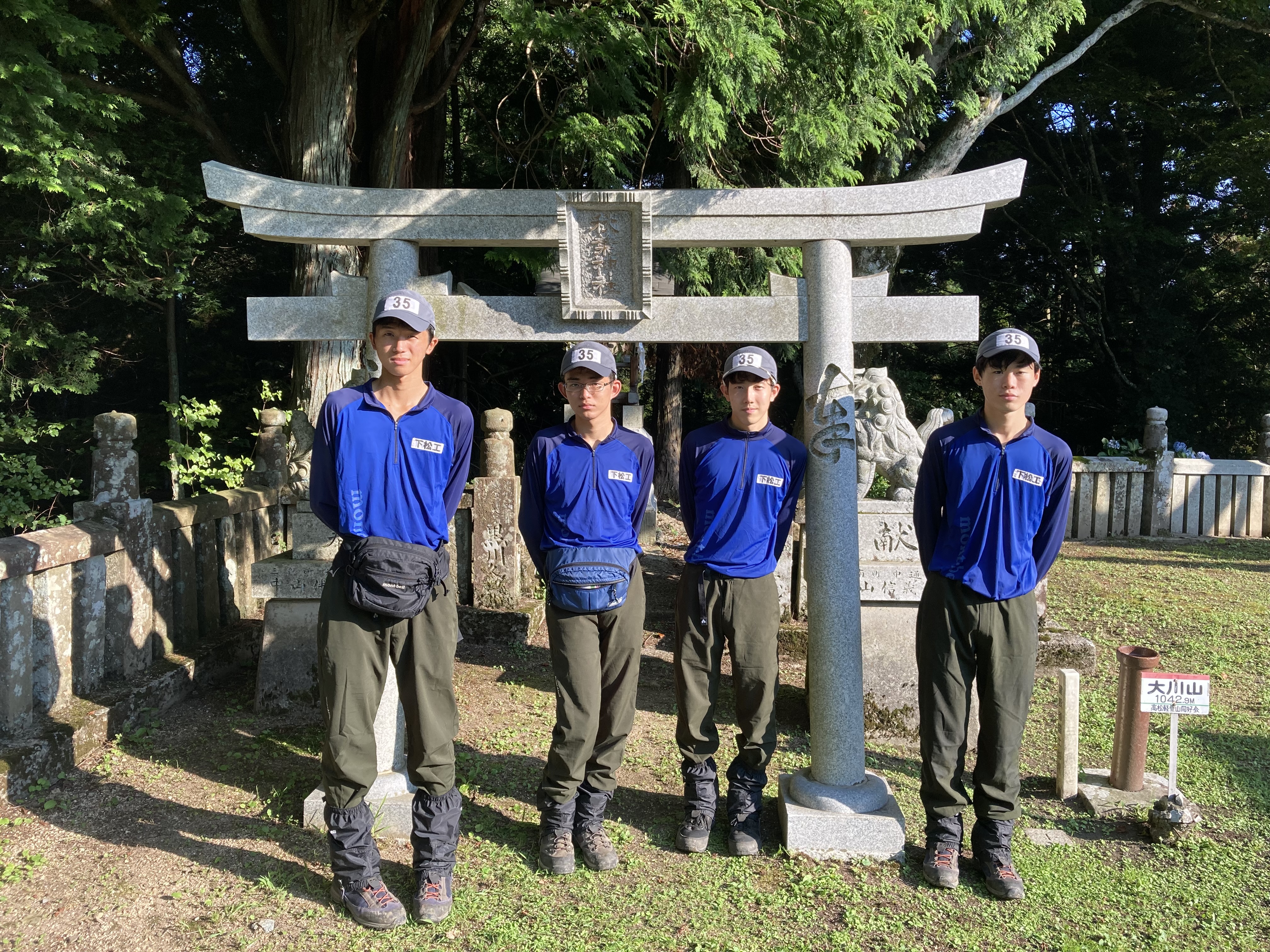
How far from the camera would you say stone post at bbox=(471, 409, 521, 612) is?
7.05 m

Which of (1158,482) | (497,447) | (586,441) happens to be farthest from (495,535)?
(1158,482)

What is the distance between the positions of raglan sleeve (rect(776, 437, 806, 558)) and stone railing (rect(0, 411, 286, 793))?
354 centimetres

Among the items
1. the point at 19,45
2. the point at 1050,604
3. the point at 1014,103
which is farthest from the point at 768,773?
the point at 1014,103

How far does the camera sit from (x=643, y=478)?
3.68m

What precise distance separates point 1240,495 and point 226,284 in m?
14.7

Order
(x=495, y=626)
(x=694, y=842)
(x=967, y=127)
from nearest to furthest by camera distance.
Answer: (x=694, y=842) → (x=495, y=626) → (x=967, y=127)

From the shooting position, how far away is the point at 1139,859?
3.65m

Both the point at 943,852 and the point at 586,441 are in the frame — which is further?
the point at 586,441

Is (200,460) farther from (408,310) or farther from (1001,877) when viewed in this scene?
(1001,877)

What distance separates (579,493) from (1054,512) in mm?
1841

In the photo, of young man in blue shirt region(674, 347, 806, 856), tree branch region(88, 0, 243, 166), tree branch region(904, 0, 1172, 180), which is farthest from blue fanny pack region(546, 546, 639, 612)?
tree branch region(904, 0, 1172, 180)

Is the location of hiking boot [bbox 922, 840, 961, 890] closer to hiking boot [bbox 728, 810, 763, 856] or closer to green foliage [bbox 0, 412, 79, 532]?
hiking boot [bbox 728, 810, 763, 856]

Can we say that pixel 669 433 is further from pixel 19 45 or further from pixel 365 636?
pixel 365 636

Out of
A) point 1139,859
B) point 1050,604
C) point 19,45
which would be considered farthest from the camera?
point 1050,604
